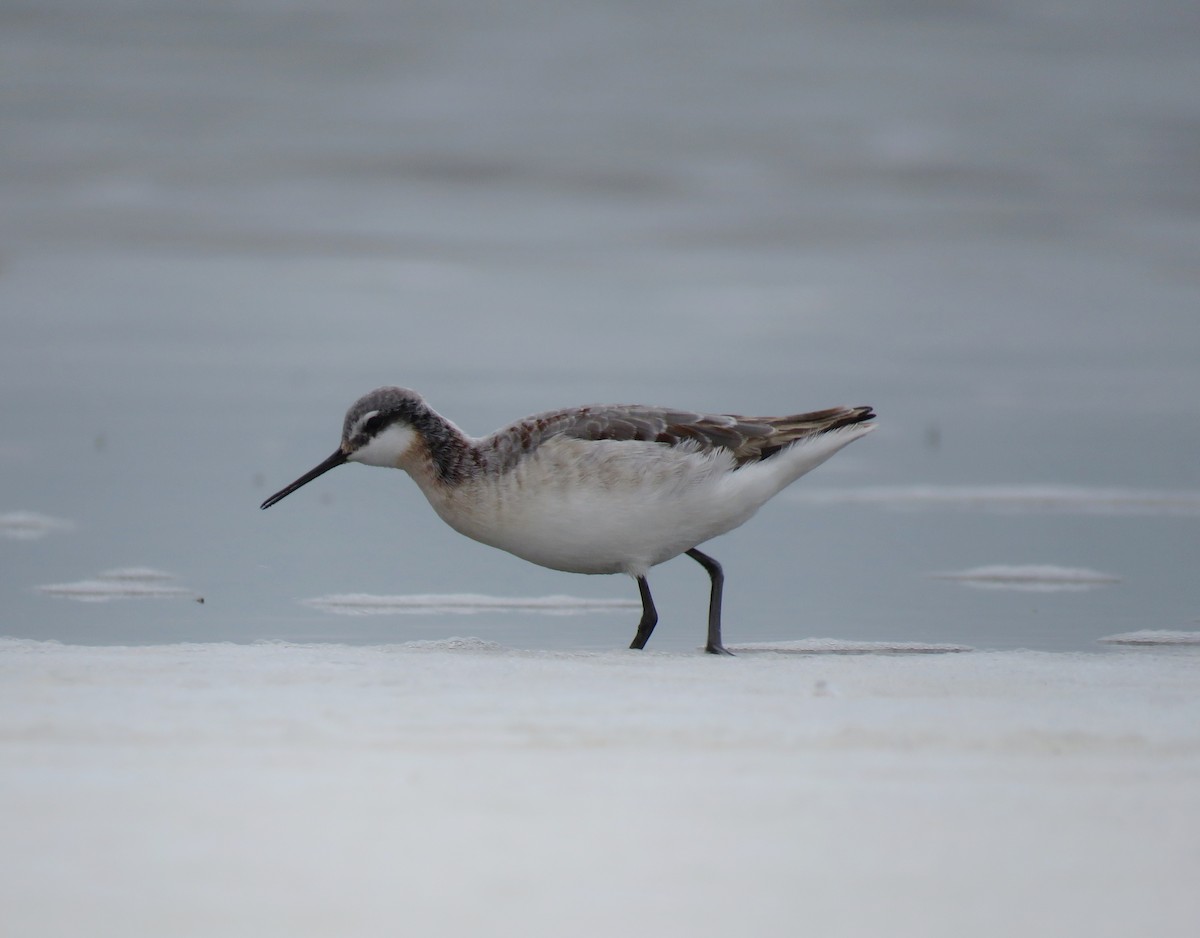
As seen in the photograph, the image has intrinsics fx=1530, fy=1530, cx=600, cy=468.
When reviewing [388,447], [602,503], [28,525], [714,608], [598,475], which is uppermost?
[388,447]

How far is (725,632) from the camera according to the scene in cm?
680

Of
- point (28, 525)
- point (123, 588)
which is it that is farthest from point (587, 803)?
point (28, 525)

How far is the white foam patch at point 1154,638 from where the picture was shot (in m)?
6.47

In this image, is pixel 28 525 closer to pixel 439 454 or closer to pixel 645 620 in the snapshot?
pixel 439 454

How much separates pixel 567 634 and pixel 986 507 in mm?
5356

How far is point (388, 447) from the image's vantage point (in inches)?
261

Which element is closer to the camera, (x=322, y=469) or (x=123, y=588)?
(x=322, y=469)

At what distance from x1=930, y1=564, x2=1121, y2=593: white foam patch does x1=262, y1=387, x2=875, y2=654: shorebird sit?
219 cm

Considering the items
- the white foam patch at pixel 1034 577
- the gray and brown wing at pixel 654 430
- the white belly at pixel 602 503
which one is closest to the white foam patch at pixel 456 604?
the white belly at pixel 602 503

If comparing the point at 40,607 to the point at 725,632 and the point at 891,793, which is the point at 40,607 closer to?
the point at 725,632

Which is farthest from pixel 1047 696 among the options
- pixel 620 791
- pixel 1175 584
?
pixel 1175 584

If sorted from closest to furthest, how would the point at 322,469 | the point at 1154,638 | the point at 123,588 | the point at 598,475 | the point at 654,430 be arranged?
the point at 598,475
the point at 654,430
the point at 1154,638
the point at 322,469
the point at 123,588

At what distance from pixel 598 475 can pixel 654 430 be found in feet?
1.17

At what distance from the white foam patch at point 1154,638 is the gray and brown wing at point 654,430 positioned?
156 cm
